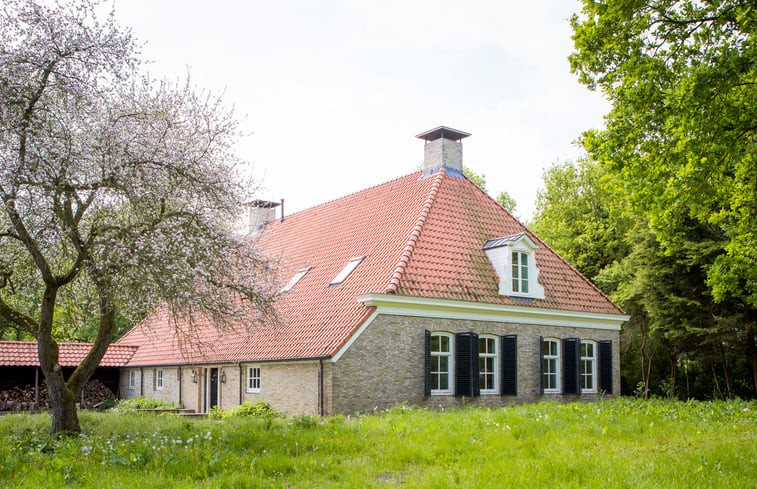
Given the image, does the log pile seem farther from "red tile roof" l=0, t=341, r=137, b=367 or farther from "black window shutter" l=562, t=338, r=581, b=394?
"black window shutter" l=562, t=338, r=581, b=394

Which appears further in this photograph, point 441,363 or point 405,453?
point 441,363

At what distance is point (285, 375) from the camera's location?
19.4 m

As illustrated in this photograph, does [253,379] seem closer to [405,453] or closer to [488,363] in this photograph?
[488,363]

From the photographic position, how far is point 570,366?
71.0 ft

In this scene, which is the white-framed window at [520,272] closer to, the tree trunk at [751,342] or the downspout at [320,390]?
the downspout at [320,390]

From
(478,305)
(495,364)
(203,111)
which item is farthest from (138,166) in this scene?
(495,364)

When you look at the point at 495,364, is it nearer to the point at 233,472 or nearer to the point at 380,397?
the point at 380,397

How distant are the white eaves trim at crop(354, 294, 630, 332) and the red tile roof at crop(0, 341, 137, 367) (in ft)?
40.8

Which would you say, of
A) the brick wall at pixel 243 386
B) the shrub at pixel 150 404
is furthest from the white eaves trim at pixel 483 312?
the shrub at pixel 150 404

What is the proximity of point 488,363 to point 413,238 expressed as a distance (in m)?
4.24

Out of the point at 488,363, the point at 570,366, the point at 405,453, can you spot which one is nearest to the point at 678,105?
the point at 405,453

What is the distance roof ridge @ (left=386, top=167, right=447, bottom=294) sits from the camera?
1819 cm

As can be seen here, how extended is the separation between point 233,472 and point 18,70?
7392mm

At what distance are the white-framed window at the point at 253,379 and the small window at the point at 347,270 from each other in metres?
3.58
